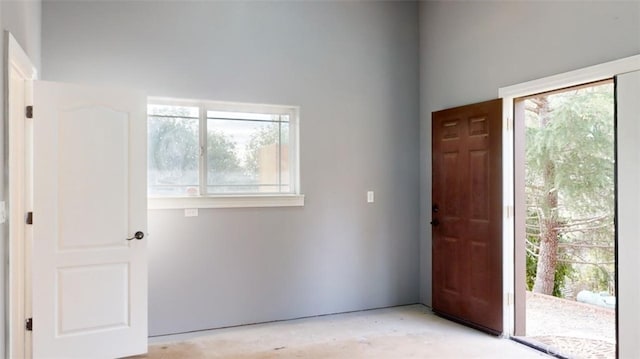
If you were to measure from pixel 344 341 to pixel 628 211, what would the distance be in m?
2.19

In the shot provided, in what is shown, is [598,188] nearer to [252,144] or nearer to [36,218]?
[252,144]

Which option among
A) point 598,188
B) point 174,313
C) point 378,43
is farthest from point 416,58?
point 174,313

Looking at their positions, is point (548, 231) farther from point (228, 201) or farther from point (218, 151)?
point (218, 151)

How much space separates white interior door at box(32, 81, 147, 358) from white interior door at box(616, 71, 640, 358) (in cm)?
317

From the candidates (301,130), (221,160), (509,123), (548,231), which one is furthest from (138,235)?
(548,231)

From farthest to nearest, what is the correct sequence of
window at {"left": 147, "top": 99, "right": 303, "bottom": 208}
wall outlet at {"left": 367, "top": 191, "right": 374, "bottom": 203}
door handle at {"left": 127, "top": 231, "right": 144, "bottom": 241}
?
wall outlet at {"left": 367, "top": 191, "right": 374, "bottom": 203} < window at {"left": 147, "top": 99, "right": 303, "bottom": 208} < door handle at {"left": 127, "top": 231, "right": 144, "bottom": 241}

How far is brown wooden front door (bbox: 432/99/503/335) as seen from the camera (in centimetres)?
374

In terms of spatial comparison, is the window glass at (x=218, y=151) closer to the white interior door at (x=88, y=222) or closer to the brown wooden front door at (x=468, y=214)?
the white interior door at (x=88, y=222)

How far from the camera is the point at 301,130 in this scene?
4234 mm

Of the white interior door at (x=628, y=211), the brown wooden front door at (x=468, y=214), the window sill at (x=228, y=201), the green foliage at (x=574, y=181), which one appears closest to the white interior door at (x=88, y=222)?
the window sill at (x=228, y=201)

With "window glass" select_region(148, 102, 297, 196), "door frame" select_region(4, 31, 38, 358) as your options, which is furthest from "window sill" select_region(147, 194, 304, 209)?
"door frame" select_region(4, 31, 38, 358)

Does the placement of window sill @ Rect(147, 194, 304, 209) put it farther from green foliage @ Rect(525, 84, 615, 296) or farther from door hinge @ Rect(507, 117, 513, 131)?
green foliage @ Rect(525, 84, 615, 296)

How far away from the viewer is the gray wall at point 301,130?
12.0ft

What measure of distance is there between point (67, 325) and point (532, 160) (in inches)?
203
